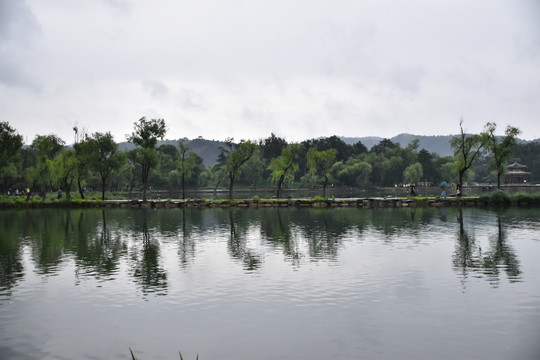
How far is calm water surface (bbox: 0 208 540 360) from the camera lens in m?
11.7

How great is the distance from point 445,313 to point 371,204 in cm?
5045

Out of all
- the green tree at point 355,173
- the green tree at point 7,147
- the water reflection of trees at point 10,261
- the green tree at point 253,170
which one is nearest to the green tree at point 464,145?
the green tree at point 355,173

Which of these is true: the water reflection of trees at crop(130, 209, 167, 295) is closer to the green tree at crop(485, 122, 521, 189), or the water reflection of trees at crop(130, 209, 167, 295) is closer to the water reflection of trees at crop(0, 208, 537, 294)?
the water reflection of trees at crop(0, 208, 537, 294)

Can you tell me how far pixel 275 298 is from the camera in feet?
51.3

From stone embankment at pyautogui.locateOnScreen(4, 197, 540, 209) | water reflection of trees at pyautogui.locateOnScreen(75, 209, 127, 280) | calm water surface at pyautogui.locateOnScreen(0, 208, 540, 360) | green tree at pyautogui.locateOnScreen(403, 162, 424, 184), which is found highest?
green tree at pyautogui.locateOnScreen(403, 162, 424, 184)

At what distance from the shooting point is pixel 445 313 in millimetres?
13688

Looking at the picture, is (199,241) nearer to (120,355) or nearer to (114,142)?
(120,355)

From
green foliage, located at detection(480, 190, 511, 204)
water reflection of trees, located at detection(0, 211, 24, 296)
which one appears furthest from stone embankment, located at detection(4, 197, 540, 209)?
water reflection of trees, located at detection(0, 211, 24, 296)

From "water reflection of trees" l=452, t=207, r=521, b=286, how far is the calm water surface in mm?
80

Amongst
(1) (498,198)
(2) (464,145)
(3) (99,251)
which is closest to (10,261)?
(3) (99,251)

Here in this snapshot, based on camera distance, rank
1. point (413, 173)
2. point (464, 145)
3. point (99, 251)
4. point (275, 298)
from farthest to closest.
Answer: point (413, 173) → point (464, 145) → point (99, 251) → point (275, 298)

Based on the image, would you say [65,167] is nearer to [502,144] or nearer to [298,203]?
[298,203]

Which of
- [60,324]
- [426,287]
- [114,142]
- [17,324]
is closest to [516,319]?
[426,287]

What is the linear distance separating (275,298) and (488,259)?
11.6 metres
